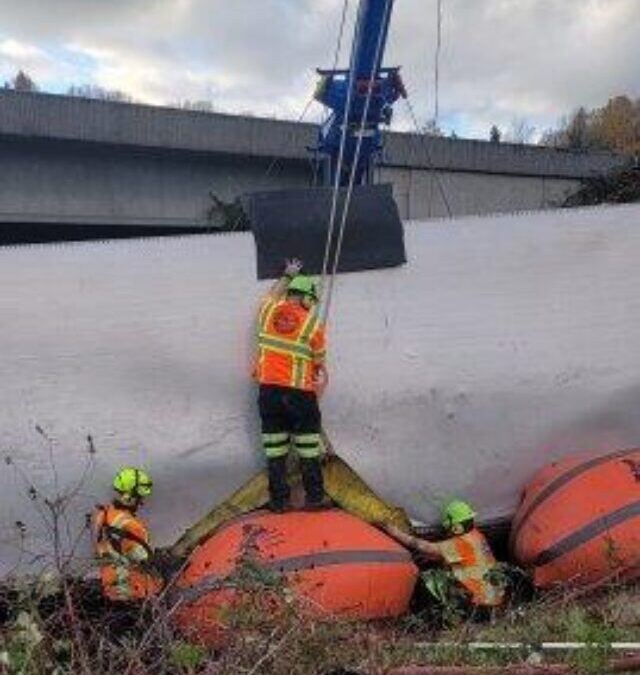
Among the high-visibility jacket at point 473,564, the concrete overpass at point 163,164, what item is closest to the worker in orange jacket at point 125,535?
the high-visibility jacket at point 473,564

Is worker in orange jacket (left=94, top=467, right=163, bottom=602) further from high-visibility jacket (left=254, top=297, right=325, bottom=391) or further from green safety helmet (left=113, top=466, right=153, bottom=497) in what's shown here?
high-visibility jacket (left=254, top=297, right=325, bottom=391)

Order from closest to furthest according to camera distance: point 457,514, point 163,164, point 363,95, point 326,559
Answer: point 326,559 < point 457,514 < point 363,95 < point 163,164

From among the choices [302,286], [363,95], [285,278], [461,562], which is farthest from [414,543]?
[363,95]

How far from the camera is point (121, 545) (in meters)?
6.66

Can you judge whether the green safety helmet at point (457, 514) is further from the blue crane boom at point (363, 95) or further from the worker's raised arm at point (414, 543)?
the blue crane boom at point (363, 95)

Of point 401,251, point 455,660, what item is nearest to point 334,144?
point 401,251

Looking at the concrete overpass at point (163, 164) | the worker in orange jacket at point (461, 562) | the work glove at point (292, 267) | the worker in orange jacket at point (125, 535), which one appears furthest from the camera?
the concrete overpass at point (163, 164)

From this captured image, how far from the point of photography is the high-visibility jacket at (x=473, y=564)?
6.80 metres

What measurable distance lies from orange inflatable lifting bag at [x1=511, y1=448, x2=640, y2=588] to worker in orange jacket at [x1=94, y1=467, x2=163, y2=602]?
2.33 m

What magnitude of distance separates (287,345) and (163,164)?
23.5 ft

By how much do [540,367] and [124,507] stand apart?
114 inches

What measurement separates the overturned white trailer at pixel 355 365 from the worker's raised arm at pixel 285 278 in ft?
0.33

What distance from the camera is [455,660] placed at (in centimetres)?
454

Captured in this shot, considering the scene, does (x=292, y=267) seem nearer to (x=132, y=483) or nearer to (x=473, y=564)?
(x=132, y=483)
